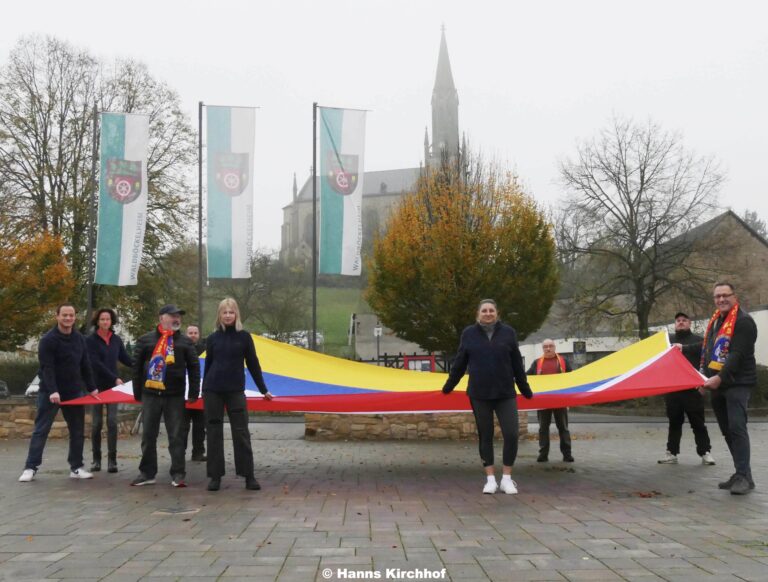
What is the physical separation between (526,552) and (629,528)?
1014 mm

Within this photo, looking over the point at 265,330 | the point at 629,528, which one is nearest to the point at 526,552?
the point at 629,528

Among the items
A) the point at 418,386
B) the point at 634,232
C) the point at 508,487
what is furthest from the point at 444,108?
the point at 508,487

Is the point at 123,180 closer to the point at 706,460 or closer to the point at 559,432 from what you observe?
the point at 559,432

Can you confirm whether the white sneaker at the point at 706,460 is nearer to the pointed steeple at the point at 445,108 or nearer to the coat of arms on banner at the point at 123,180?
the coat of arms on banner at the point at 123,180

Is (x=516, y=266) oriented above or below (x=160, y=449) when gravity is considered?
above

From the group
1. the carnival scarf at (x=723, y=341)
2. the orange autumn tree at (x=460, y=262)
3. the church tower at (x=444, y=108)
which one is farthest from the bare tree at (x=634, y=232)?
the church tower at (x=444, y=108)

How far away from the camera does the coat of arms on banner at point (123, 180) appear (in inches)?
658

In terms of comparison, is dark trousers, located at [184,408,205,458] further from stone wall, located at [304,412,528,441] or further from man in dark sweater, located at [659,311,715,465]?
man in dark sweater, located at [659,311,715,465]

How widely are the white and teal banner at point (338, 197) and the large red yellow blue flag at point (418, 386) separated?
316 inches

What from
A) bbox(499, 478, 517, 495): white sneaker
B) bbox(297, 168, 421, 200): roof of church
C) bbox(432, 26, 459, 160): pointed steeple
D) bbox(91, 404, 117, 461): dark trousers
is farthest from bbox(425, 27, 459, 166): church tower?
bbox(499, 478, 517, 495): white sneaker

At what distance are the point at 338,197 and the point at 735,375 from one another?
1148 cm

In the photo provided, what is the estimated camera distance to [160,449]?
10953 mm

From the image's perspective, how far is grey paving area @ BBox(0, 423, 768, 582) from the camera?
12.7ft

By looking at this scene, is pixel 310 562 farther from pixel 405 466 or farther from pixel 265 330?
pixel 265 330
